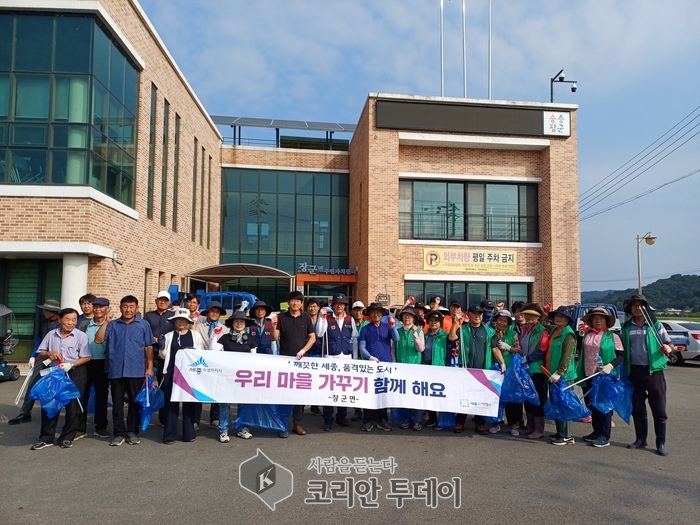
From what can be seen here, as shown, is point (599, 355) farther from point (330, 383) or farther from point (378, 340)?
point (330, 383)

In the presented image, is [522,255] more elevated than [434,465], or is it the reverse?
[522,255]

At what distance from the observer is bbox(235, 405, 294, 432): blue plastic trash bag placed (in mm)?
6859

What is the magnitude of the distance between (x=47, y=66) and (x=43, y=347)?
9758 millimetres

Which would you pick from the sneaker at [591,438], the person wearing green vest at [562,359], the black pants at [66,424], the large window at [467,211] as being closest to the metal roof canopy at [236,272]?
the large window at [467,211]

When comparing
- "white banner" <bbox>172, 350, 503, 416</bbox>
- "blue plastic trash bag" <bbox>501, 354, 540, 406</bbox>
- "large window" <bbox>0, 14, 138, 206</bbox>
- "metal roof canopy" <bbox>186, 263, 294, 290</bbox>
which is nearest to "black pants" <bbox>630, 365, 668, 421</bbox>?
"blue plastic trash bag" <bbox>501, 354, 540, 406</bbox>

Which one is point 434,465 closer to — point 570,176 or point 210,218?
point 570,176

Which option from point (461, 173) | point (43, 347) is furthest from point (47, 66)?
point (461, 173)

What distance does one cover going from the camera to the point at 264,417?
6891 millimetres

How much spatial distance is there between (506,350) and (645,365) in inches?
67.9

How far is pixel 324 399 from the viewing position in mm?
6820

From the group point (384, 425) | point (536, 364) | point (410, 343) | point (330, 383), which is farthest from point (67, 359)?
point (536, 364)

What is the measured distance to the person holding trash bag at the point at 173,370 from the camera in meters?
6.55

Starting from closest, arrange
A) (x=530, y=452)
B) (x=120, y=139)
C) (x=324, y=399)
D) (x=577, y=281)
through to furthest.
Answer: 1. (x=530, y=452)
2. (x=324, y=399)
3. (x=120, y=139)
4. (x=577, y=281)

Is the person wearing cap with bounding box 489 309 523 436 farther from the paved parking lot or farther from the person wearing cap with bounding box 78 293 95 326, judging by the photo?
the person wearing cap with bounding box 78 293 95 326
